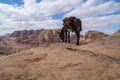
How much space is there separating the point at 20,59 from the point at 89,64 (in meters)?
4.04

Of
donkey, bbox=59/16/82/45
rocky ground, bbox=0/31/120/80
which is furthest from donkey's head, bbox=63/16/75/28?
rocky ground, bbox=0/31/120/80

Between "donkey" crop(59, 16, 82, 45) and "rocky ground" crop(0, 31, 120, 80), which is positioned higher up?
"donkey" crop(59, 16, 82, 45)

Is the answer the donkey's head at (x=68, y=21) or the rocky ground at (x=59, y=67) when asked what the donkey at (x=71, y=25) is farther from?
the rocky ground at (x=59, y=67)

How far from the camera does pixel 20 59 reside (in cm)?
1079

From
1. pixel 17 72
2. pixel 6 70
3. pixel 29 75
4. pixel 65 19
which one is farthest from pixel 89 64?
pixel 65 19

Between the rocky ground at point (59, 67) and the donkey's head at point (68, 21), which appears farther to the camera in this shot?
the donkey's head at point (68, 21)

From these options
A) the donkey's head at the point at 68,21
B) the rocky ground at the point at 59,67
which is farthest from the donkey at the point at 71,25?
the rocky ground at the point at 59,67

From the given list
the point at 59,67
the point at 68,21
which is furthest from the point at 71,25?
the point at 59,67

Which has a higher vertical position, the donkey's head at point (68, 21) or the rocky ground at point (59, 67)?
the donkey's head at point (68, 21)

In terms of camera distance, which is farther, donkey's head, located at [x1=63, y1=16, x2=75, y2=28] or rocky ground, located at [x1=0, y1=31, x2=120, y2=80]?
donkey's head, located at [x1=63, y1=16, x2=75, y2=28]

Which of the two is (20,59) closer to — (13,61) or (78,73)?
(13,61)

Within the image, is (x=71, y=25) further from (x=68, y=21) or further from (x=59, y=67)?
(x=59, y=67)

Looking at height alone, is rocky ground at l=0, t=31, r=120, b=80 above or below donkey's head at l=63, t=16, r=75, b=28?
below

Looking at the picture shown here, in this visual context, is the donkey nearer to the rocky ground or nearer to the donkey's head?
the donkey's head
